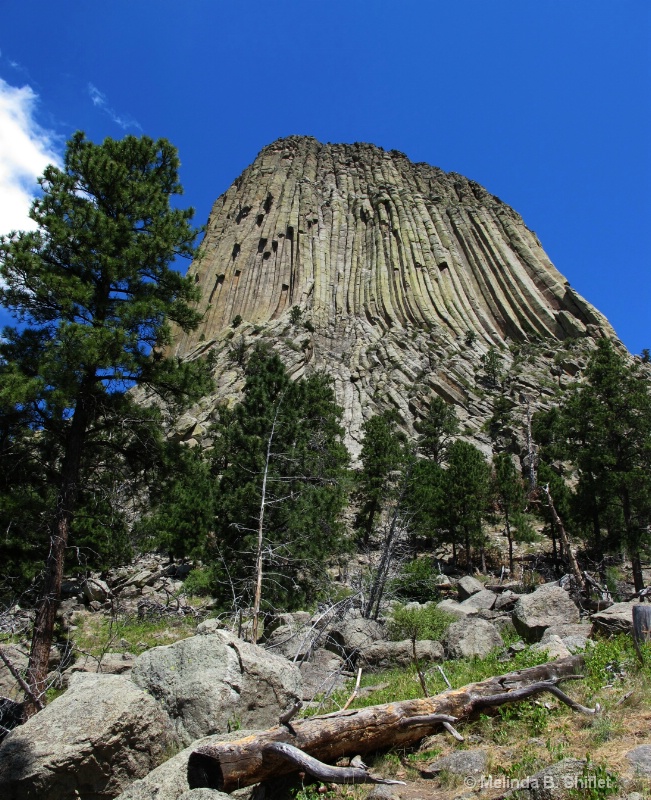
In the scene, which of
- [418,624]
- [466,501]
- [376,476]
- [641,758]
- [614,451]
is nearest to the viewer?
[641,758]

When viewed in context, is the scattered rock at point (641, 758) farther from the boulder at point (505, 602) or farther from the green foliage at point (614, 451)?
the green foliage at point (614, 451)


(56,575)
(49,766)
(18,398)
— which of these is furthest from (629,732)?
(18,398)

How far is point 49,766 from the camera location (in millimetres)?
4781

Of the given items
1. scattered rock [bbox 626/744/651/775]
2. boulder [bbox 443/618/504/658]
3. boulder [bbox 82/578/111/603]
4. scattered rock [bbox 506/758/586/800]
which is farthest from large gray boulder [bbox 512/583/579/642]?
boulder [bbox 82/578/111/603]

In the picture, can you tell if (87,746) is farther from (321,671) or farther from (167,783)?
(321,671)

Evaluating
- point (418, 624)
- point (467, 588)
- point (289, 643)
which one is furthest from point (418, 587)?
point (289, 643)

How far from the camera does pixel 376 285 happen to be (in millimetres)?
66125

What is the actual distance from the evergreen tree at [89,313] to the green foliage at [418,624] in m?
7.87

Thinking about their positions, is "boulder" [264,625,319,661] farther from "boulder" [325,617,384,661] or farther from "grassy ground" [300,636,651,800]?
"grassy ground" [300,636,651,800]

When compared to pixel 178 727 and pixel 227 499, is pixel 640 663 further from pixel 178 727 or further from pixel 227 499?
pixel 227 499

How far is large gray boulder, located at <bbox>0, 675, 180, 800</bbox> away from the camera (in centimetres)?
474

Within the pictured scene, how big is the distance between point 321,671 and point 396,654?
1.99 metres

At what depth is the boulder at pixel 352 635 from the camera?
11.8m

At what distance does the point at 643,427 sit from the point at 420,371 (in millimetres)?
30616
